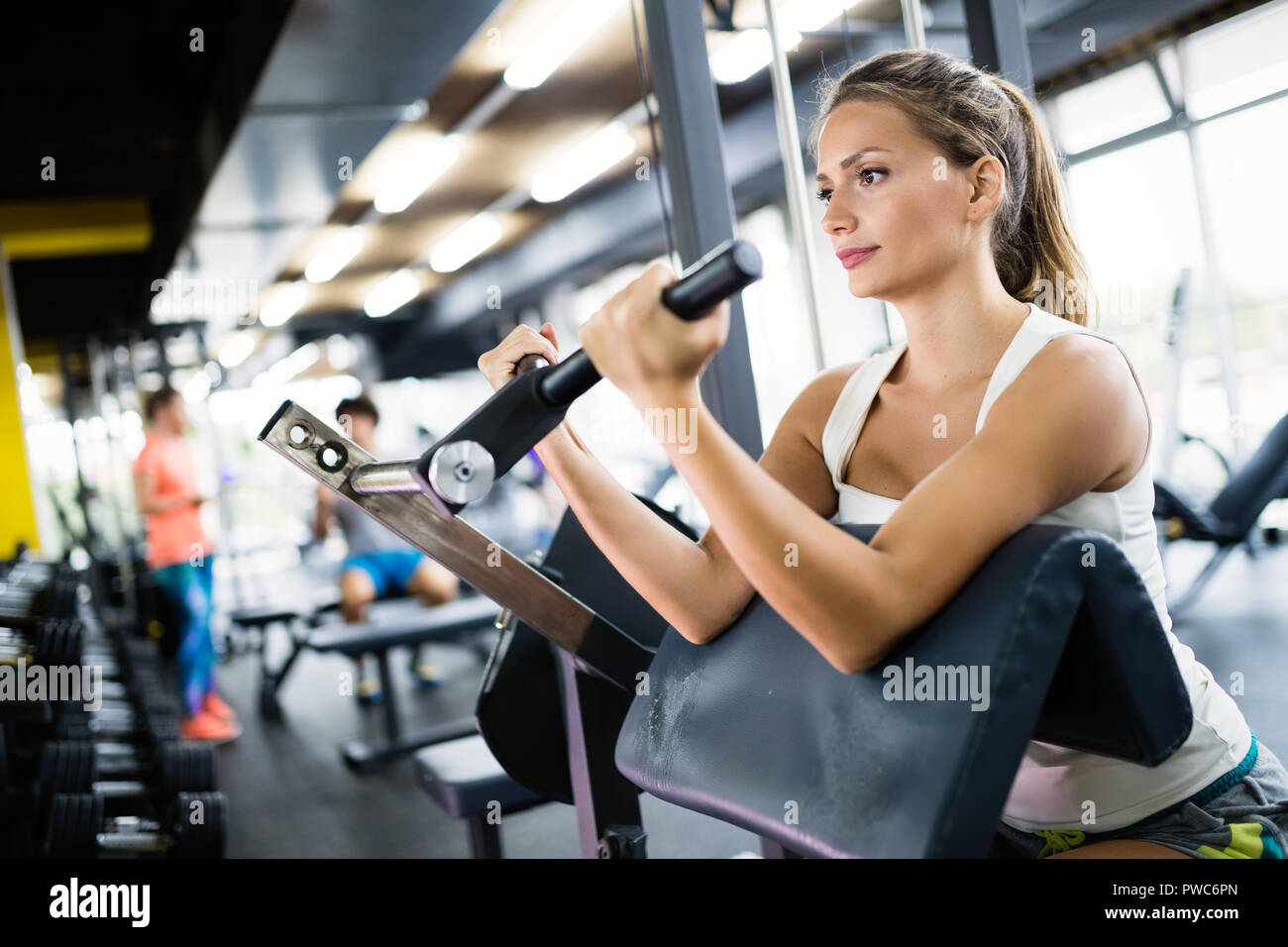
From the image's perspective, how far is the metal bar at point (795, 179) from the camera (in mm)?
1643

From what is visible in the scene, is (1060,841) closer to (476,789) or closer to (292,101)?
(476,789)

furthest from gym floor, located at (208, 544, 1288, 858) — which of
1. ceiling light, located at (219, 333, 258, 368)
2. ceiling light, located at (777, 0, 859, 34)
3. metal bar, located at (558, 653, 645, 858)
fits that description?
ceiling light, located at (219, 333, 258, 368)

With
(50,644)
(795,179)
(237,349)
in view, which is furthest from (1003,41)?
(237,349)

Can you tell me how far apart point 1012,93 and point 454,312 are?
10.7 metres

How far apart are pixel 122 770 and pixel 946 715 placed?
296 centimetres

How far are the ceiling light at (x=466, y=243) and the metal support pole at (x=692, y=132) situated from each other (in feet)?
23.5

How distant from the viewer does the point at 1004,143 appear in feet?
3.71

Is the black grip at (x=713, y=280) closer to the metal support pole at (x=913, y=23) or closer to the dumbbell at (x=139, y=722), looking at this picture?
the metal support pole at (x=913, y=23)

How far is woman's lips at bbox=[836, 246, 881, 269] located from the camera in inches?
41.1

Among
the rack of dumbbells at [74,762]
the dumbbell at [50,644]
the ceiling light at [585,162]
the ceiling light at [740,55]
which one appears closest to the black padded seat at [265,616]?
the rack of dumbbells at [74,762]

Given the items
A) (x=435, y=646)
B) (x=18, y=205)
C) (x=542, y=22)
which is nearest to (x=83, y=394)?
(x=18, y=205)

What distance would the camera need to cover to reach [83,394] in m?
10.7
